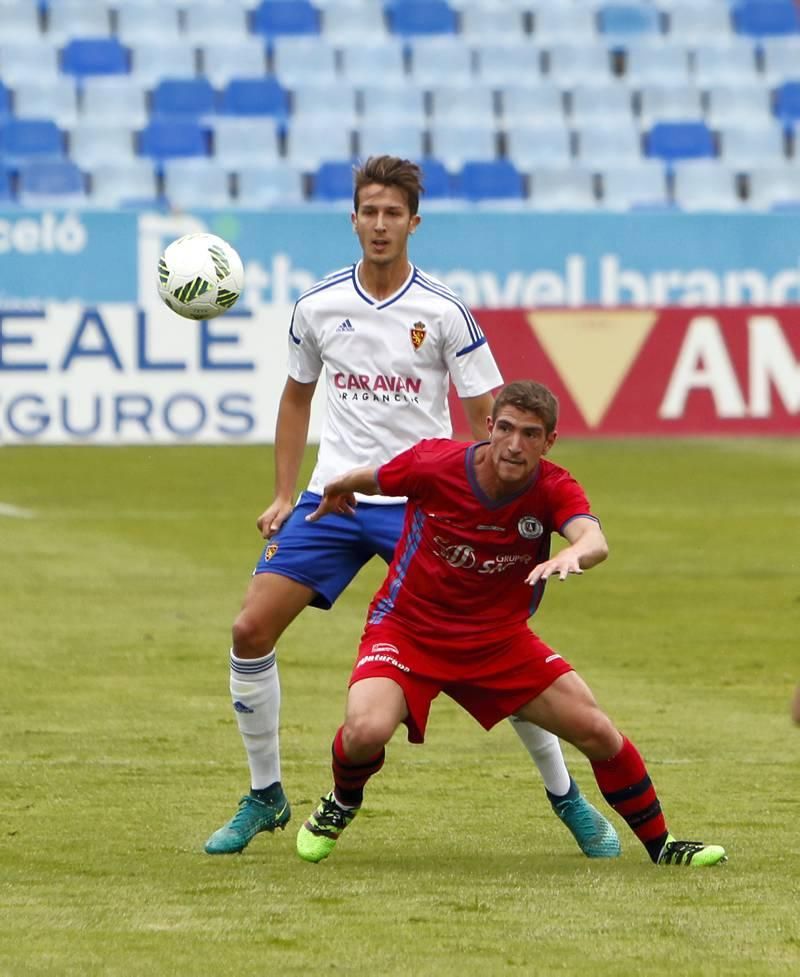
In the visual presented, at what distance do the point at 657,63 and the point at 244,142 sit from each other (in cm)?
553

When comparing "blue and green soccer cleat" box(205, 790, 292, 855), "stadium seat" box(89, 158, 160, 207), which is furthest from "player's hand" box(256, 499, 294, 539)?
"stadium seat" box(89, 158, 160, 207)

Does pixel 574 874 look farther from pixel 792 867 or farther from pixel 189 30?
pixel 189 30

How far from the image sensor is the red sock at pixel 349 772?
230 inches

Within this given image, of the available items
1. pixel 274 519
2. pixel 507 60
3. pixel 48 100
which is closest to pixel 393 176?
pixel 274 519

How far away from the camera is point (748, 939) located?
482 cm

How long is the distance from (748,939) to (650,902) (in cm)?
Result: 49

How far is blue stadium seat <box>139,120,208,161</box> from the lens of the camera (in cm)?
2209

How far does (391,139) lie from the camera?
22.6m

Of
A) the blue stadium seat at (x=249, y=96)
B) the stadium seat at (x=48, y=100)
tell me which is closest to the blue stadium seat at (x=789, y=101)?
the blue stadium seat at (x=249, y=96)

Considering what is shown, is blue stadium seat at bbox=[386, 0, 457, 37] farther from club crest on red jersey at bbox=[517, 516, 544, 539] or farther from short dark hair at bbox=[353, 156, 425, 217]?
club crest on red jersey at bbox=[517, 516, 544, 539]

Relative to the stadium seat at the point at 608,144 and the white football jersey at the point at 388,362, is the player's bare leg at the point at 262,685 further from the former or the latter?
the stadium seat at the point at 608,144

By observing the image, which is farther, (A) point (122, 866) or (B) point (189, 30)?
(B) point (189, 30)

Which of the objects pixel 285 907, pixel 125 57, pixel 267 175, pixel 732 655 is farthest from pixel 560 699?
pixel 125 57

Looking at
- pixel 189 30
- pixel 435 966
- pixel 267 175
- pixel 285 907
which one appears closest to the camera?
pixel 435 966
